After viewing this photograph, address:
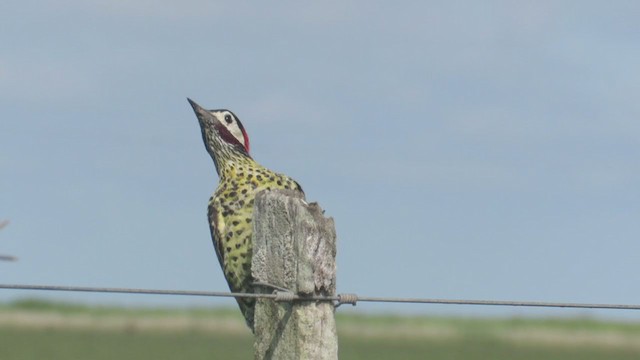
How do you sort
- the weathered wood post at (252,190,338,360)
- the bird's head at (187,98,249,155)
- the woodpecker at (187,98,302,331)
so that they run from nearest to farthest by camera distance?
the weathered wood post at (252,190,338,360), the woodpecker at (187,98,302,331), the bird's head at (187,98,249,155)

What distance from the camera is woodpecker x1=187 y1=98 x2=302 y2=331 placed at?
7520 mm

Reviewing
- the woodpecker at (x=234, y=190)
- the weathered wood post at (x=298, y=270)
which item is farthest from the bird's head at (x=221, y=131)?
the weathered wood post at (x=298, y=270)

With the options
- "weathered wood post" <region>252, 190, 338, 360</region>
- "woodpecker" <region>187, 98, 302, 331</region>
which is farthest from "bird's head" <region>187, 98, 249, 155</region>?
"weathered wood post" <region>252, 190, 338, 360</region>

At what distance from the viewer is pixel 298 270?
5816 millimetres

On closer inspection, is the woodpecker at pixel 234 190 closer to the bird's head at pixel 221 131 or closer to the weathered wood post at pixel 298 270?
the bird's head at pixel 221 131

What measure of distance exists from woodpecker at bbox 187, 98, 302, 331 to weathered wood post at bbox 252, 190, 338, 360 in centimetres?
136

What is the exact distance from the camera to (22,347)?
103 ft

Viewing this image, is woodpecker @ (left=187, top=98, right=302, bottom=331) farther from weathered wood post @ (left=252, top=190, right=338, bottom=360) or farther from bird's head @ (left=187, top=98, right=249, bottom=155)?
weathered wood post @ (left=252, top=190, right=338, bottom=360)

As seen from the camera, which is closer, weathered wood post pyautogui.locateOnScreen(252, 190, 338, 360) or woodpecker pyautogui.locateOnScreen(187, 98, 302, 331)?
weathered wood post pyautogui.locateOnScreen(252, 190, 338, 360)

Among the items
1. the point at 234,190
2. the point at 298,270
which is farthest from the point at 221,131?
the point at 298,270

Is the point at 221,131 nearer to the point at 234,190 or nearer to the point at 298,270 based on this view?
the point at 234,190

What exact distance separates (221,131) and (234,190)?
2.33 feet

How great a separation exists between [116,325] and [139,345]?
7150mm

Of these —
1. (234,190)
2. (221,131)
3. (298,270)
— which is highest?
(221,131)
